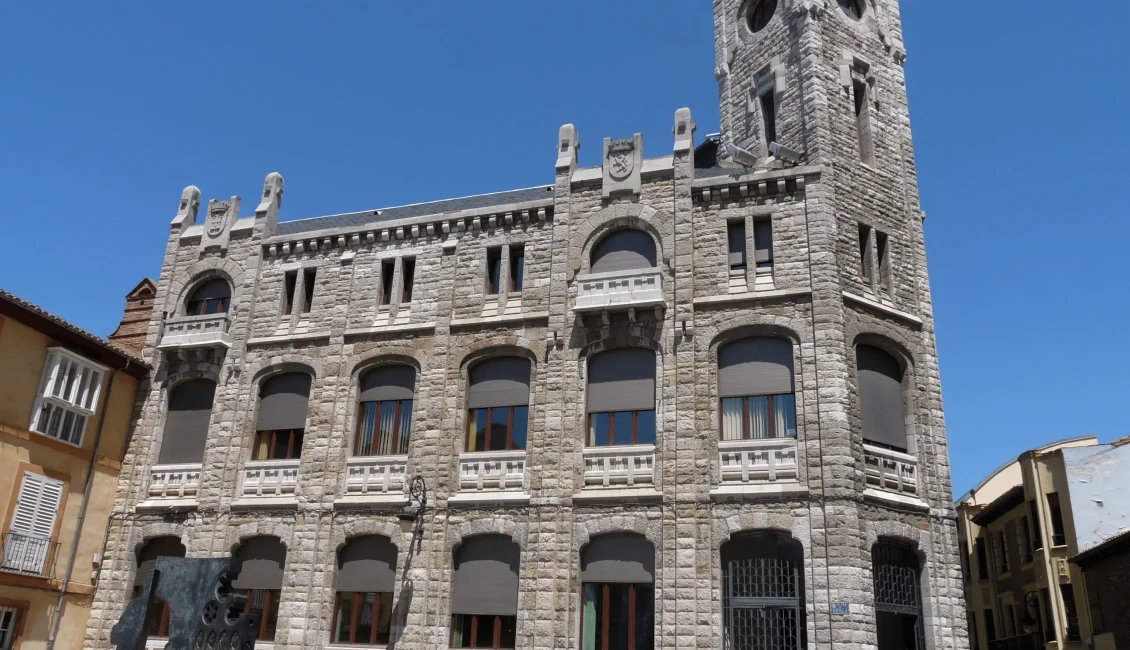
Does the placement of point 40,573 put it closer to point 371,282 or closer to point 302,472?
point 302,472

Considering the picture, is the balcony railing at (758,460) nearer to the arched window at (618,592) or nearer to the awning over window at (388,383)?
the arched window at (618,592)

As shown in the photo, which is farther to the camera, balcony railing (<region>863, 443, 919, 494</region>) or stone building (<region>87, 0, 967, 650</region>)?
balcony railing (<region>863, 443, 919, 494</region>)

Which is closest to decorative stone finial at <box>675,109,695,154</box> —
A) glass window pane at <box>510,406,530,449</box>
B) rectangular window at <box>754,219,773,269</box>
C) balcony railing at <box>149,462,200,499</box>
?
rectangular window at <box>754,219,773,269</box>

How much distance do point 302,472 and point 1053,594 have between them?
86.7 ft

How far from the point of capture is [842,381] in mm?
20172

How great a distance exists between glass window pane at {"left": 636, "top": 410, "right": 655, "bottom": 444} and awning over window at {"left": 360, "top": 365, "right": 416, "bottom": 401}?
20.5 ft

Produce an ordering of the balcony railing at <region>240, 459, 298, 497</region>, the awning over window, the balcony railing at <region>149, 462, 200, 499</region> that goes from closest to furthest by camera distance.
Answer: the balcony railing at <region>240, 459, 298, 497</region> < the awning over window < the balcony railing at <region>149, 462, 200, 499</region>

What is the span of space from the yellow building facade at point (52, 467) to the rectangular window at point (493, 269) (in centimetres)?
1048

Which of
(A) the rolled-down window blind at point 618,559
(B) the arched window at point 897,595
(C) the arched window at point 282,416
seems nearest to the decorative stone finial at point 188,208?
(C) the arched window at point 282,416

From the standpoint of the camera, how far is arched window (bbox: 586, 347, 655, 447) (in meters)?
21.7

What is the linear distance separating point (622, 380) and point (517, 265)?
4.66m

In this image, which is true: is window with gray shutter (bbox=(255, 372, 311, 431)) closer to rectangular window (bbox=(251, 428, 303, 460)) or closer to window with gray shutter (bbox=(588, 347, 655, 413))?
rectangular window (bbox=(251, 428, 303, 460))

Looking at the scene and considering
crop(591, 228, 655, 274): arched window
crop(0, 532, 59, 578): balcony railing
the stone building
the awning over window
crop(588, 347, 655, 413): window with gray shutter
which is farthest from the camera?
the awning over window

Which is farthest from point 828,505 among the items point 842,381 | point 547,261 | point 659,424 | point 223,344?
point 223,344
